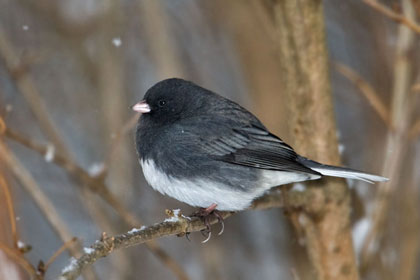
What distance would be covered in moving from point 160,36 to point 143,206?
1.18 metres

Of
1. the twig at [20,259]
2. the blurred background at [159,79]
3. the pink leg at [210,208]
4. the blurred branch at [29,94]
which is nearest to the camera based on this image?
the twig at [20,259]

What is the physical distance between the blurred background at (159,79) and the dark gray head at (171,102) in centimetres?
89

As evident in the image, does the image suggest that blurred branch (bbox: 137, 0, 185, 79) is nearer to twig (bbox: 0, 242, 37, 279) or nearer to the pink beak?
the pink beak

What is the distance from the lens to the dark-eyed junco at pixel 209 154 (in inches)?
95.8

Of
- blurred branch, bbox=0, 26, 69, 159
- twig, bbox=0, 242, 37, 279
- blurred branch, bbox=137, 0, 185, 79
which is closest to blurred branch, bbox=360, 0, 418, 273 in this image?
blurred branch, bbox=137, 0, 185, 79

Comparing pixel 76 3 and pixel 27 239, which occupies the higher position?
pixel 76 3

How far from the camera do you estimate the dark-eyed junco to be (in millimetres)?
2434

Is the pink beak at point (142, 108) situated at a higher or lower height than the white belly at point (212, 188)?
higher

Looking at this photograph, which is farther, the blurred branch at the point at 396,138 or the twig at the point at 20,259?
the blurred branch at the point at 396,138

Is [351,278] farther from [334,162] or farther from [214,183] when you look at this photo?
[214,183]

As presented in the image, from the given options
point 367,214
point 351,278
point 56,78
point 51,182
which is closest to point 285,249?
point 367,214

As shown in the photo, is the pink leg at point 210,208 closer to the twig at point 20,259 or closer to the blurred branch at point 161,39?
the twig at point 20,259

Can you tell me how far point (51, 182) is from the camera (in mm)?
4102

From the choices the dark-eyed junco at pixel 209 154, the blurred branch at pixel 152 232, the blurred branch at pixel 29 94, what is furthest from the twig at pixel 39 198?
the blurred branch at pixel 152 232
